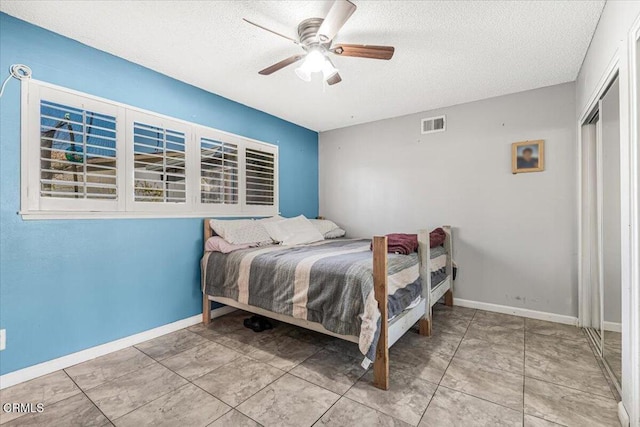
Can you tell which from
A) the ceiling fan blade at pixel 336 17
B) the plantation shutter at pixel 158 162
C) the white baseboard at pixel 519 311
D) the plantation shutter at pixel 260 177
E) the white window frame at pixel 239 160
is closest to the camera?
the ceiling fan blade at pixel 336 17

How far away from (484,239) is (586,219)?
2.89 feet

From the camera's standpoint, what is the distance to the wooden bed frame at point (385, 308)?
1.81m

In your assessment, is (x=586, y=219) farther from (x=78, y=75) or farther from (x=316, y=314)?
(x=78, y=75)

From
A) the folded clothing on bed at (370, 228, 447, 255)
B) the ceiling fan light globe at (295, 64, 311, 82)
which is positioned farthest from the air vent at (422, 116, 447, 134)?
the ceiling fan light globe at (295, 64, 311, 82)

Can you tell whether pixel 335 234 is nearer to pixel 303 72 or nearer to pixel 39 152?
pixel 303 72

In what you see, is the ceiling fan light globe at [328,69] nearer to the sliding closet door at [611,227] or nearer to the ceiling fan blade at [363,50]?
→ the ceiling fan blade at [363,50]

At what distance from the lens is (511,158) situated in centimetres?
311

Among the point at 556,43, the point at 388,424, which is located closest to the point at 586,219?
the point at 556,43

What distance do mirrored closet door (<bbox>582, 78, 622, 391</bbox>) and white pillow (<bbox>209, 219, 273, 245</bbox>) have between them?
2.79m

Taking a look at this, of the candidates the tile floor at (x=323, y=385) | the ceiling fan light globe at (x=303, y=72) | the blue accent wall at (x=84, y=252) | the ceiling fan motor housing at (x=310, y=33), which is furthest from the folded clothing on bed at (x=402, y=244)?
the blue accent wall at (x=84, y=252)

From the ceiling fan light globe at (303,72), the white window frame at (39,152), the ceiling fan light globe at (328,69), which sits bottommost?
the white window frame at (39,152)

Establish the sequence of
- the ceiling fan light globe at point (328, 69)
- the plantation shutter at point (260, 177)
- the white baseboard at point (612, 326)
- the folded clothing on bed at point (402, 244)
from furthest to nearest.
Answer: the plantation shutter at point (260, 177) → the folded clothing on bed at point (402, 244) → the ceiling fan light globe at point (328, 69) → the white baseboard at point (612, 326)

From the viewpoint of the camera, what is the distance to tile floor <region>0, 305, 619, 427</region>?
1.55 meters

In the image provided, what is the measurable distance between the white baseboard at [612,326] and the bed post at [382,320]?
1340 mm
